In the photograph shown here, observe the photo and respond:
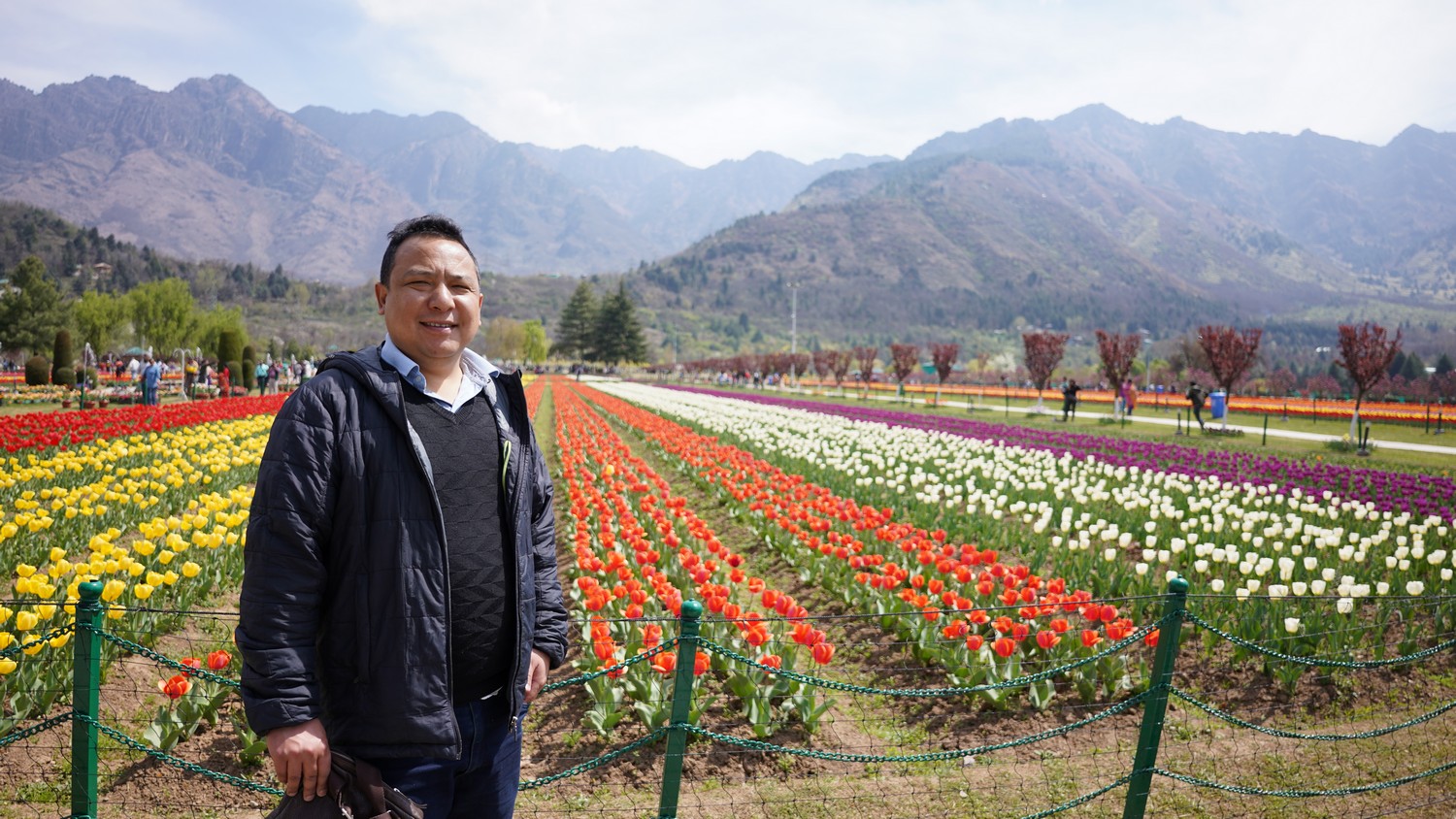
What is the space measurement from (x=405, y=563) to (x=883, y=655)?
200 inches

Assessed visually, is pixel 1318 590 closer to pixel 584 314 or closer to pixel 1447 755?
pixel 1447 755

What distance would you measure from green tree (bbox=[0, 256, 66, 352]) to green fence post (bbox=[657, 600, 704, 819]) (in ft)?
222

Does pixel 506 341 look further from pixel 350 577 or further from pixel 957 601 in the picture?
pixel 350 577

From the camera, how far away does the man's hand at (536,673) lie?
8.59 feet

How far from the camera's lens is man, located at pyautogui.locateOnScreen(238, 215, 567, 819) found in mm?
2057

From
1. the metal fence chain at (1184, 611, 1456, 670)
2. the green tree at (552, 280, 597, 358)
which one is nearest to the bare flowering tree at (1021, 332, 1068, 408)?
the metal fence chain at (1184, 611, 1456, 670)

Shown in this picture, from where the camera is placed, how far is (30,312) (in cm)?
5425

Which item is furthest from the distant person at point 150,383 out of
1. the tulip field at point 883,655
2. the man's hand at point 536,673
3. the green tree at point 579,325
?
the green tree at point 579,325

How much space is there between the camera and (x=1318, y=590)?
6012 millimetres

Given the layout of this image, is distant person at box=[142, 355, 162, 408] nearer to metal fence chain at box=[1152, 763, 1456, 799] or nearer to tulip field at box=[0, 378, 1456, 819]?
tulip field at box=[0, 378, 1456, 819]

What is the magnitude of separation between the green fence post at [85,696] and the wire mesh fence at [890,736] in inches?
21.1

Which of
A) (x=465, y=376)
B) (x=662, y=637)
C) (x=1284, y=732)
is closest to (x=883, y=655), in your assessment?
(x=662, y=637)

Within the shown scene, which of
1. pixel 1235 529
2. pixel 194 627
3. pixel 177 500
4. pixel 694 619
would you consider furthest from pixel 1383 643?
pixel 177 500

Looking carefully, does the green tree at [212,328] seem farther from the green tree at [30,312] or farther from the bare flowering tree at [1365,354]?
the bare flowering tree at [1365,354]
